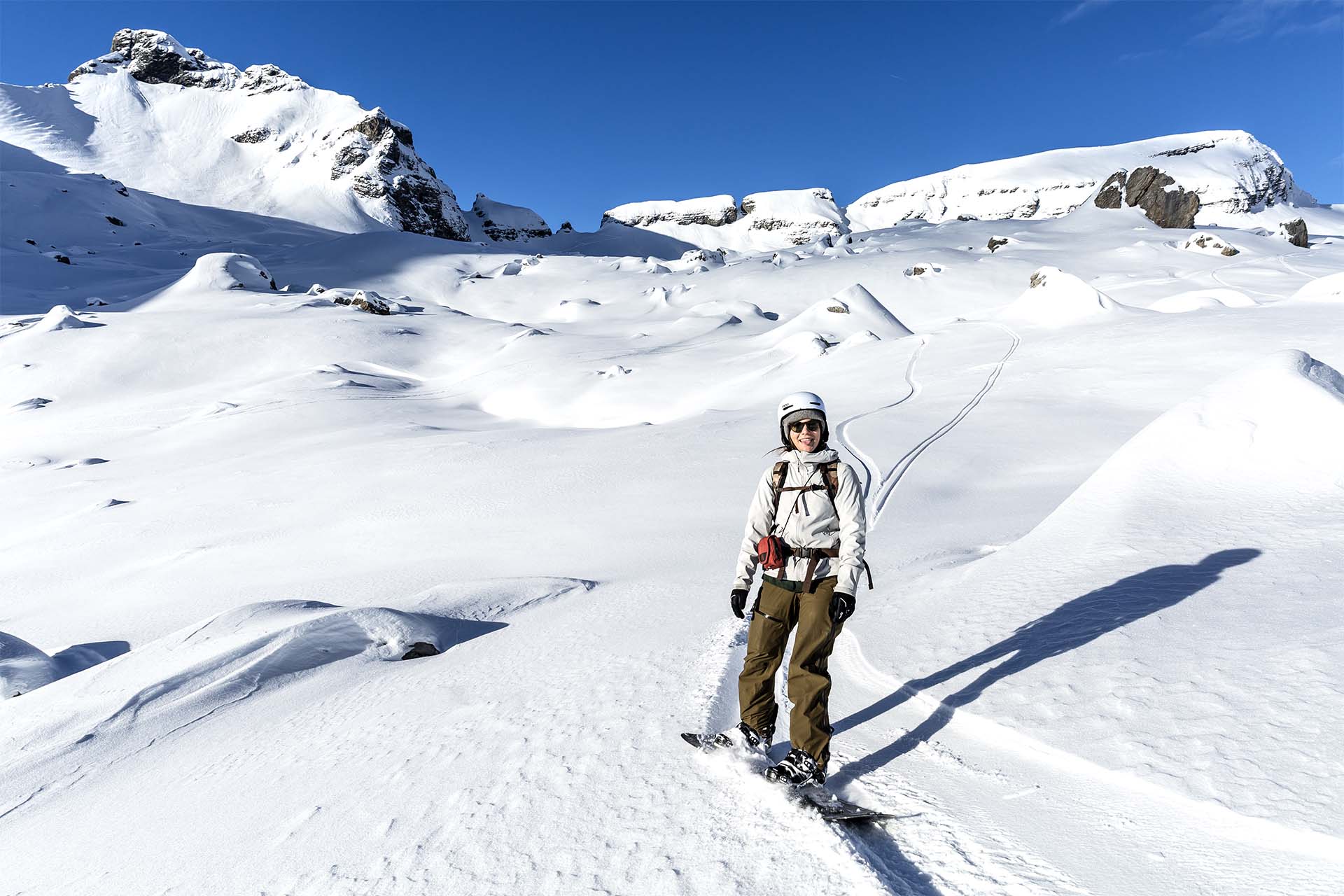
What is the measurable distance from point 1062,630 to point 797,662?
77.2 inches

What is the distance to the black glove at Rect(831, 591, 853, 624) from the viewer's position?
3082 millimetres

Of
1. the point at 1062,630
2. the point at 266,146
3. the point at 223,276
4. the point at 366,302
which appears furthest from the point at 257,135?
the point at 1062,630

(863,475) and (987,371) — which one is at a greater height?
(987,371)

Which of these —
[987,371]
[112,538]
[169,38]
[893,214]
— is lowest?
[112,538]

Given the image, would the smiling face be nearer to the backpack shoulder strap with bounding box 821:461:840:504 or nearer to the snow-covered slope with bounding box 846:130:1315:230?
the backpack shoulder strap with bounding box 821:461:840:504

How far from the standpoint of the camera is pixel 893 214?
549 feet

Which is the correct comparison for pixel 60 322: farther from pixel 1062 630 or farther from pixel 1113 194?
pixel 1113 194

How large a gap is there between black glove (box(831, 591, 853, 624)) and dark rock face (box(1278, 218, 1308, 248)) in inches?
3146

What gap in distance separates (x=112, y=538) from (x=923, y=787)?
12.6m

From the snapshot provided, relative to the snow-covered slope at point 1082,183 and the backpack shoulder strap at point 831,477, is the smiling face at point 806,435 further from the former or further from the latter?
the snow-covered slope at point 1082,183

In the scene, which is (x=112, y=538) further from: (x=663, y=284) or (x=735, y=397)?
(x=663, y=284)

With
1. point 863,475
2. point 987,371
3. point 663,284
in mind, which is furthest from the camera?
point 663,284

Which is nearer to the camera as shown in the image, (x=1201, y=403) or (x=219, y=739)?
(x=219, y=739)

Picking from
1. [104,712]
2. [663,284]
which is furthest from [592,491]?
[663,284]
